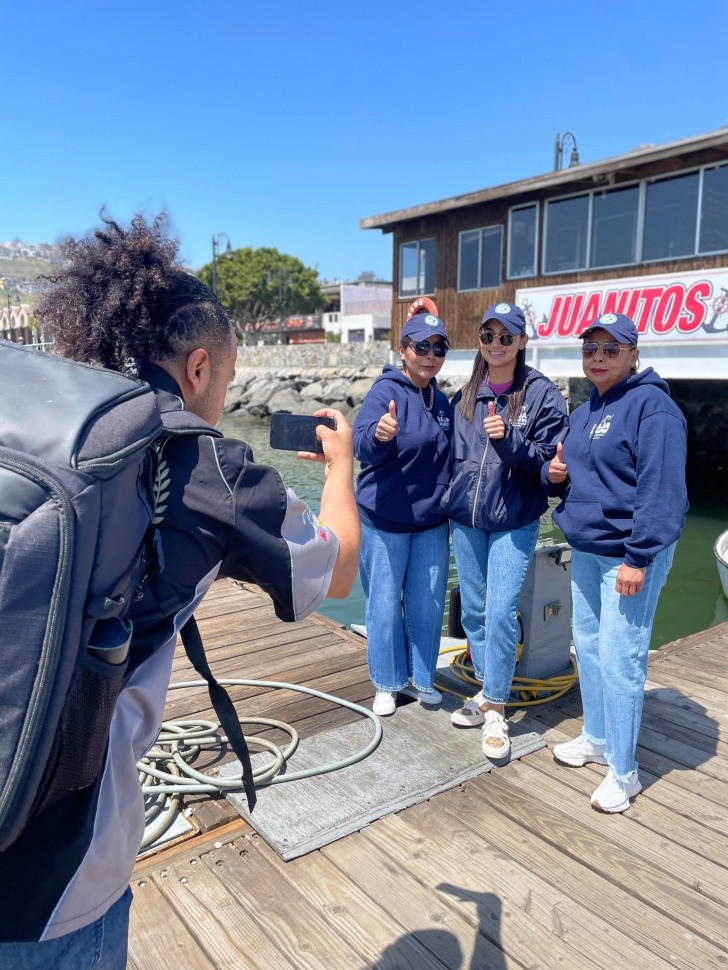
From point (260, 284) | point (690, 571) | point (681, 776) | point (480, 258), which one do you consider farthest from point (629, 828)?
point (260, 284)

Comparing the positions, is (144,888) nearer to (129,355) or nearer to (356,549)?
(356,549)

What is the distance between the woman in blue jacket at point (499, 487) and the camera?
10.5ft

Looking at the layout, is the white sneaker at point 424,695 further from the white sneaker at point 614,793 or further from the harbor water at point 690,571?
the harbor water at point 690,571

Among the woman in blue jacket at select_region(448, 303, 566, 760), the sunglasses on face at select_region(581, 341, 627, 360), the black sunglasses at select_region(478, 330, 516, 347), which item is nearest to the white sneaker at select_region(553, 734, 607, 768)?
the woman in blue jacket at select_region(448, 303, 566, 760)

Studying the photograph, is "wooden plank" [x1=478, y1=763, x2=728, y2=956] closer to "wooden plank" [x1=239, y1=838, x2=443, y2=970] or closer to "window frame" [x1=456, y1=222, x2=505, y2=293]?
"wooden plank" [x1=239, y1=838, x2=443, y2=970]

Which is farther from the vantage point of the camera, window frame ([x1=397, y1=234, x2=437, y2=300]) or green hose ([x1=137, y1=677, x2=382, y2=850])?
window frame ([x1=397, y1=234, x2=437, y2=300])

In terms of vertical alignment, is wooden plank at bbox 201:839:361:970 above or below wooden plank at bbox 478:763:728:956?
above

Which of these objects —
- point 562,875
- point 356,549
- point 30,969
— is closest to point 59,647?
point 30,969

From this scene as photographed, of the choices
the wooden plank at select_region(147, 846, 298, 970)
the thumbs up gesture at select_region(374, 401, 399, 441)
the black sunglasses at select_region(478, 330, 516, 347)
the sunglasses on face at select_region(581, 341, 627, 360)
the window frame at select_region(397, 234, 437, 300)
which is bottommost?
the wooden plank at select_region(147, 846, 298, 970)

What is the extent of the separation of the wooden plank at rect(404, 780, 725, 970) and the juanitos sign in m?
11.3

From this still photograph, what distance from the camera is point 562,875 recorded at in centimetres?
237

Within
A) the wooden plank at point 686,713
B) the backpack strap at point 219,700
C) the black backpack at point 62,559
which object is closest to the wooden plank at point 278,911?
the backpack strap at point 219,700

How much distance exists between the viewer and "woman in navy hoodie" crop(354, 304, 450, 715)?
3.39 meters

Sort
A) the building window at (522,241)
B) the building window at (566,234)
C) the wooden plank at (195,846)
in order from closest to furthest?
1. the wooden plank at (195,846)
2. the building window at (566,234)
3. the building window at (522,241)
